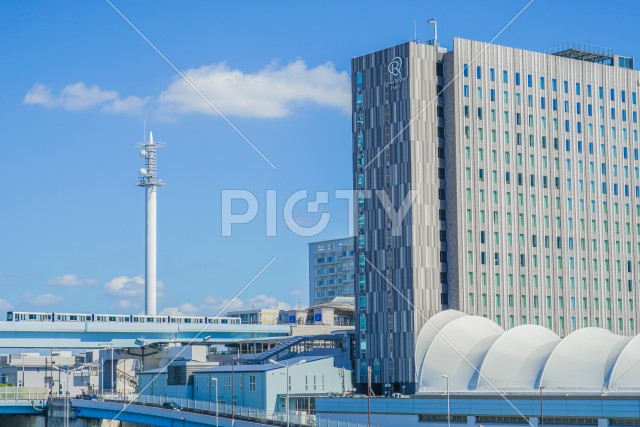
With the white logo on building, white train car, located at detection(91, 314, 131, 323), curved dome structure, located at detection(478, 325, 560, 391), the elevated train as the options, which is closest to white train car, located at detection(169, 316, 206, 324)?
the elevated train

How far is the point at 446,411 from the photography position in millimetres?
107688

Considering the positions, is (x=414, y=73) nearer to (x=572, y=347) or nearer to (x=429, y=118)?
(x=429, y=118)

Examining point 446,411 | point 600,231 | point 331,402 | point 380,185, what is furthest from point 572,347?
point 600,231

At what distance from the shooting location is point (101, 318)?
17988 centimetres

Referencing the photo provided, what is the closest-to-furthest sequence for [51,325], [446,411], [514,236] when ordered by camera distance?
[446,411] < [514,236] < [51,325]

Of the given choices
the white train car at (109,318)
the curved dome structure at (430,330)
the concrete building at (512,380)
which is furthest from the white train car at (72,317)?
the curved dome structure at (430,330)

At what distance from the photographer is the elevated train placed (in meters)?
170

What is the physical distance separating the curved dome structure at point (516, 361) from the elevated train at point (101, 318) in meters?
82.2

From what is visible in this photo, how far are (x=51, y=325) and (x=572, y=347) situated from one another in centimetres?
8830

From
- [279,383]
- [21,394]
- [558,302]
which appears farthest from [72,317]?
[558,302]

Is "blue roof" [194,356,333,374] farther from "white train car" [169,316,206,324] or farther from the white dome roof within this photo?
"white train car" [169,316,206,324]

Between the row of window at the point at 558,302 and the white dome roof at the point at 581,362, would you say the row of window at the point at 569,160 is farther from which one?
the white dome roof at the point at 581,362

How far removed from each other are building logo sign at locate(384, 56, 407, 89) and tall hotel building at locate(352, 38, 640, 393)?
4.7 inches

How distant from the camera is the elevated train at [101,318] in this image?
557 feet
